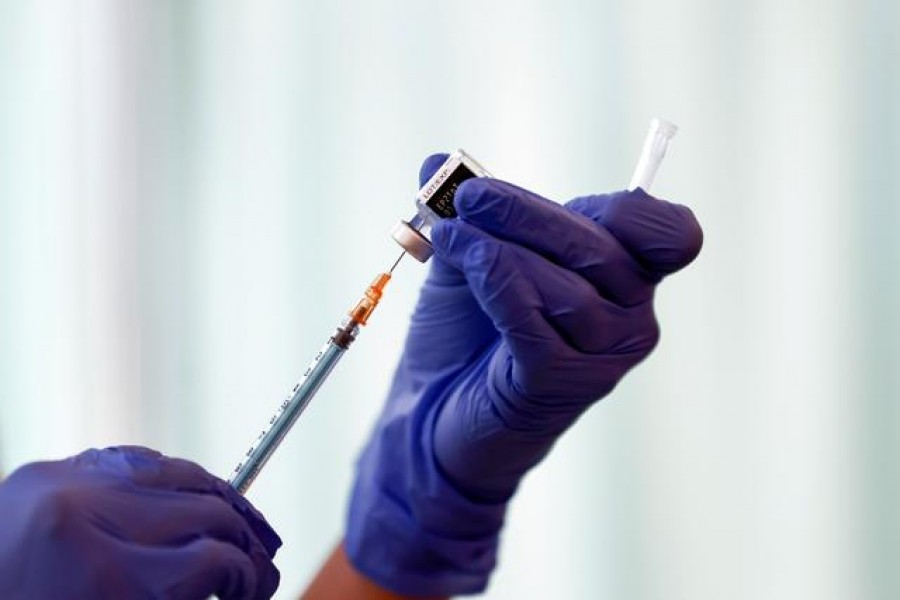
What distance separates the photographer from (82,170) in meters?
1.57

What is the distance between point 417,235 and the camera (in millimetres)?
907

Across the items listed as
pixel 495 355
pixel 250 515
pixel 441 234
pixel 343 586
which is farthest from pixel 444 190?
pixel 343 586

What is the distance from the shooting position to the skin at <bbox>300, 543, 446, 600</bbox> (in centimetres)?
113

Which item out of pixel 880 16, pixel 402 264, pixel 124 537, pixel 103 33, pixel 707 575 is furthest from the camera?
pixel 103 33

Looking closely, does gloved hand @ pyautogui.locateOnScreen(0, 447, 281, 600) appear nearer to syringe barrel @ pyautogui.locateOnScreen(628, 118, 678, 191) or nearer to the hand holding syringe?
the hand holding syringe

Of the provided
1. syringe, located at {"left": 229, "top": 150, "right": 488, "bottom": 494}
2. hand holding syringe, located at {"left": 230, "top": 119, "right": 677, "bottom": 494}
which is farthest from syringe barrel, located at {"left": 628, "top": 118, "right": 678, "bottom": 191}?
syringe, located at {"left": 229, "top": 150, "right": 488, "bottom": 494}

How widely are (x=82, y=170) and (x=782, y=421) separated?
1.08 m

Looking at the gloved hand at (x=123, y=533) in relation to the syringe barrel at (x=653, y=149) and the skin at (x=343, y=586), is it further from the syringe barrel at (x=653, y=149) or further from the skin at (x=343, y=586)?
the syringe barrel at (x=653, y=149)

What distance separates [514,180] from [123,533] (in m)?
0.65

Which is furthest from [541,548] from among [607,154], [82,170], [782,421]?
[82,170]

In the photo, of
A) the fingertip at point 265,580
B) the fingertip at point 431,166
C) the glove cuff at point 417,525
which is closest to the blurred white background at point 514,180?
the glove cuff at point 417,525

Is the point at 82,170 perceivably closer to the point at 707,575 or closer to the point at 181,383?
the point at 181,383

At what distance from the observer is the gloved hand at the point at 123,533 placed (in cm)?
83

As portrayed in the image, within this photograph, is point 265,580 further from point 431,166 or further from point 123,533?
point 431,166
